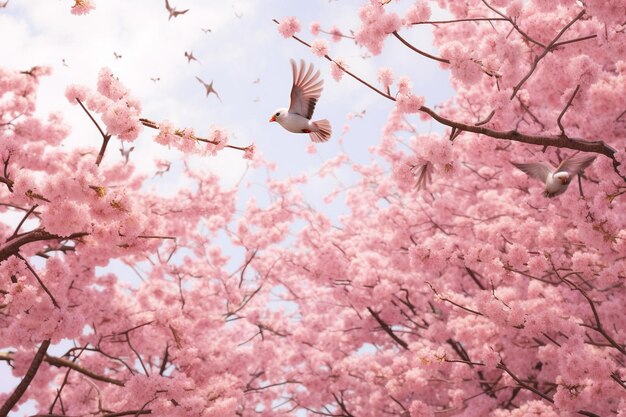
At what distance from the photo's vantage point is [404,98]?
3.78m

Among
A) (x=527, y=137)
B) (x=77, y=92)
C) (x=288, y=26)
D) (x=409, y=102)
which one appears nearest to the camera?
(x=527, y=137)

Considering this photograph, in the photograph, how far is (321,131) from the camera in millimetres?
4555

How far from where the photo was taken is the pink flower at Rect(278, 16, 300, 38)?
14.4 ft

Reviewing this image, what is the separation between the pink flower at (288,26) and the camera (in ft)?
14.4

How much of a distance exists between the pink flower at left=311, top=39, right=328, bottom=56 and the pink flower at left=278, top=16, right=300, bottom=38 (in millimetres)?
342

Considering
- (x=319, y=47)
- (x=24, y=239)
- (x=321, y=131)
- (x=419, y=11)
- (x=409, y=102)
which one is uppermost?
(x=419, y=11)

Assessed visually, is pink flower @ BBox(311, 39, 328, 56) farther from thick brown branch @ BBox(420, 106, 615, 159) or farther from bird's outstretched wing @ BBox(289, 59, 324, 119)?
thick brown branch @ BBox(420, 106, 615, 159)

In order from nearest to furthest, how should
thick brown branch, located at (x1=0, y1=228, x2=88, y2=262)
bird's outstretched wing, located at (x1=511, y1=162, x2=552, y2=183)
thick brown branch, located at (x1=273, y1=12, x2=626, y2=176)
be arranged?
thick brown branch, located at (x1=273, y1=12, x2=626, y2=176)
thick brown branch, located at (x1=0, y1=228, x2=88, y2=262)
bird's outstretched wing, located at (x1=511, y1=162, x2=552, y2=183)

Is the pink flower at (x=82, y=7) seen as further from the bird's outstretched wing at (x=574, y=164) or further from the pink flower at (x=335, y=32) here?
the bird's outstretched wing at (x=574, y=164)

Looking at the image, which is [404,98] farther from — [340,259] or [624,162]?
[340,259]

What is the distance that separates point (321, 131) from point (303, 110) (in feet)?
0.85

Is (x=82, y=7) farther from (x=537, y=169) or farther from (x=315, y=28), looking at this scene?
(x=537, y=169)

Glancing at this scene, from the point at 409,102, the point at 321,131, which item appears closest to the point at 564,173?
the point at 409,102

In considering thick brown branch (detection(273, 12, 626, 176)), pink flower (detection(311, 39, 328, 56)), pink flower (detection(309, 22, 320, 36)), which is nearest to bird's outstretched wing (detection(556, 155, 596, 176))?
thick brown branch (detection(273, 12, 626, 176))
